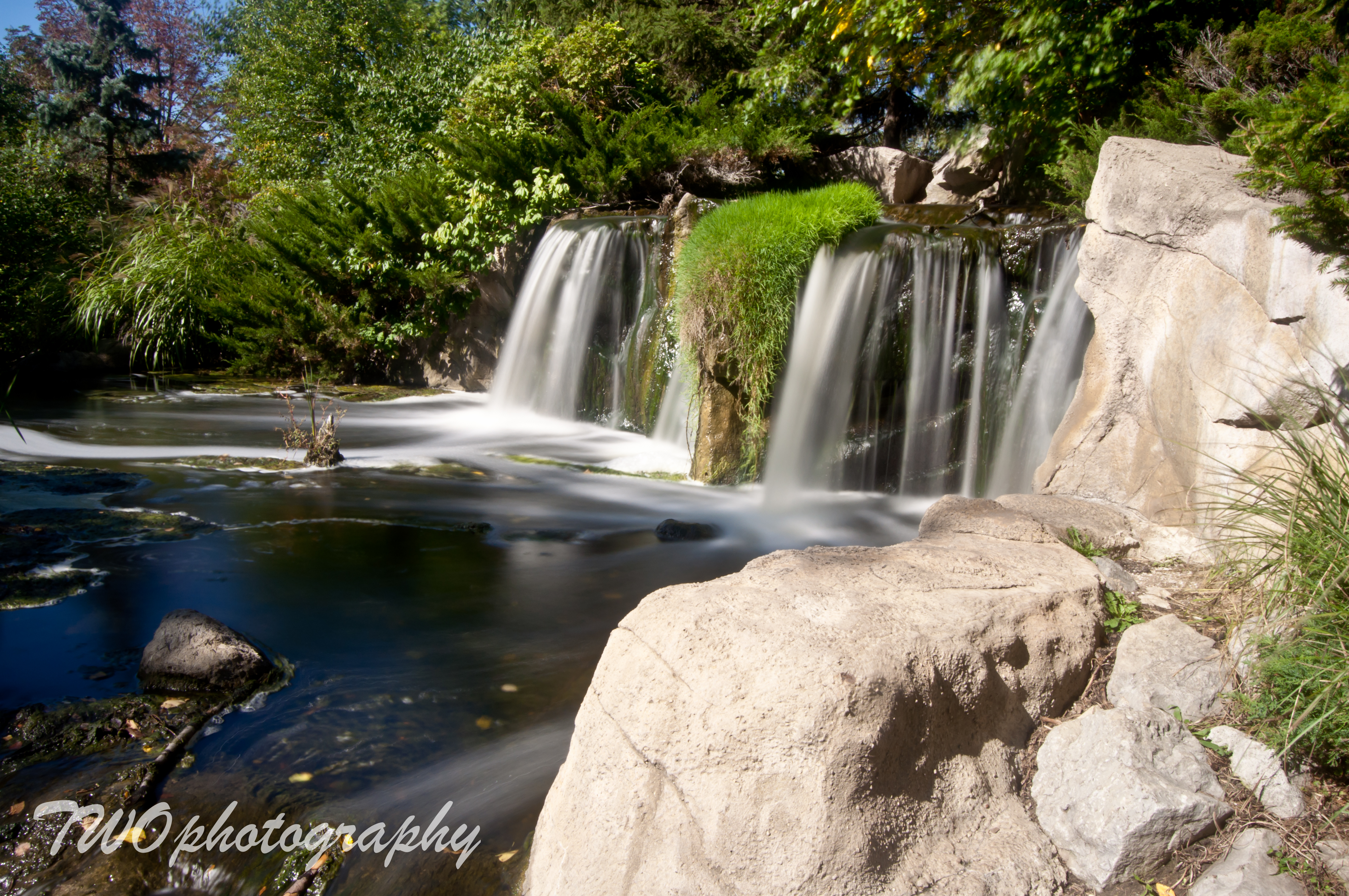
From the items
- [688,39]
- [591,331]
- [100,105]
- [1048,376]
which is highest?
[100,105]

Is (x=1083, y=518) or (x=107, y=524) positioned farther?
(x=107, y=524)

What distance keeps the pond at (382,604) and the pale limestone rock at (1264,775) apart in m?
2.00

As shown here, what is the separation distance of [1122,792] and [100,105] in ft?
82.4

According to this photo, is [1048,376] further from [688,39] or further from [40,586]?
[688,39]

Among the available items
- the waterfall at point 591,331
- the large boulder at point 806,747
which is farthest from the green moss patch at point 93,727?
the waterfall at point 591,331

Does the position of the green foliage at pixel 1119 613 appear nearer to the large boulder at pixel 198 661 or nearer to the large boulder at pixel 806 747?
the large boulder at pixel 806 747

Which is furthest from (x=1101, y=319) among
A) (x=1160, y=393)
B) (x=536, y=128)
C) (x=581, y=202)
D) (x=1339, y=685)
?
(x=536, y=128)

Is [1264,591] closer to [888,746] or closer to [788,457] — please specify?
[888,746]

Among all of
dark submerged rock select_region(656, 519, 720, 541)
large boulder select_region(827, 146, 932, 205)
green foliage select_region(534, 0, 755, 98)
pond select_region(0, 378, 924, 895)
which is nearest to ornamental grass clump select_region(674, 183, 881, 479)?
pond select_region(0, 378, 924, 895)

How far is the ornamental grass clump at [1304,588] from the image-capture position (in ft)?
7.07

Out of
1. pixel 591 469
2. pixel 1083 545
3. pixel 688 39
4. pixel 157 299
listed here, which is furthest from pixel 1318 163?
pixel 157 299

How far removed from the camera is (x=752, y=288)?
6.46 m

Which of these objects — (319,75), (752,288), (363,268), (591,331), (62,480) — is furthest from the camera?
(319,75)

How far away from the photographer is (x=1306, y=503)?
2670 mm
